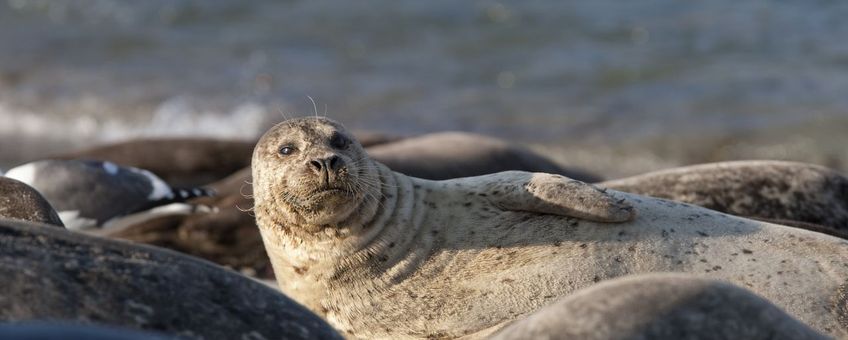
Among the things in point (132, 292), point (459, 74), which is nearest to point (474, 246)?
point (132, 292)

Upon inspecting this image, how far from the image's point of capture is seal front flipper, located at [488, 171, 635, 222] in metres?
4.84

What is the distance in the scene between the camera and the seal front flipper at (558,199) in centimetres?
484

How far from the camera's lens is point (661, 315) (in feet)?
9.50

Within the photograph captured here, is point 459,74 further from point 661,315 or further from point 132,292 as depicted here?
point 661,315

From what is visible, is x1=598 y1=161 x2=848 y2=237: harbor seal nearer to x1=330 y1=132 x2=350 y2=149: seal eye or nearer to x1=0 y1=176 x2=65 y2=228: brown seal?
x1=330 y1=132 x2=350 y2=149: seal eye

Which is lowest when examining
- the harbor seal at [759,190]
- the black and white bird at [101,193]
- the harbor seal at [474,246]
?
the harbor seal at [759,190]

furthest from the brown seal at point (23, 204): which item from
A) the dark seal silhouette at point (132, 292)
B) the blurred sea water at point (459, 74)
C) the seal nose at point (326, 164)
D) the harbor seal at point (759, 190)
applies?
the blurred sea water at point (459, 74)

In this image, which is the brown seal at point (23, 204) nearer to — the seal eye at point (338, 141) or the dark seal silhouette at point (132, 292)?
the seal eye at point (338, 141)

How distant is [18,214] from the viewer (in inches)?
185

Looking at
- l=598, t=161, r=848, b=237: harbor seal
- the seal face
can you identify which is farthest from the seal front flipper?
l=598, t=161, r=848, b=237: harbor seal

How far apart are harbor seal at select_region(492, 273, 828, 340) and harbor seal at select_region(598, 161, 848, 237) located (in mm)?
3165

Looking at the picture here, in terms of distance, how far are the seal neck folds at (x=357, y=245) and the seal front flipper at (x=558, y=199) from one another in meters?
0.31

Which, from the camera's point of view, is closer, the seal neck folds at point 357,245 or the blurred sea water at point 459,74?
the seal neck folds at point 357,245

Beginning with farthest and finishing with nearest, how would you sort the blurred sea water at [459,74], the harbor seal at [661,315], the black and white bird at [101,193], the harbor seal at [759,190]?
the blurred sea water at [459,74] → the black and white bird at [101,193] → the harbor seal at [759,190] → the harbor seal at [661,315]
